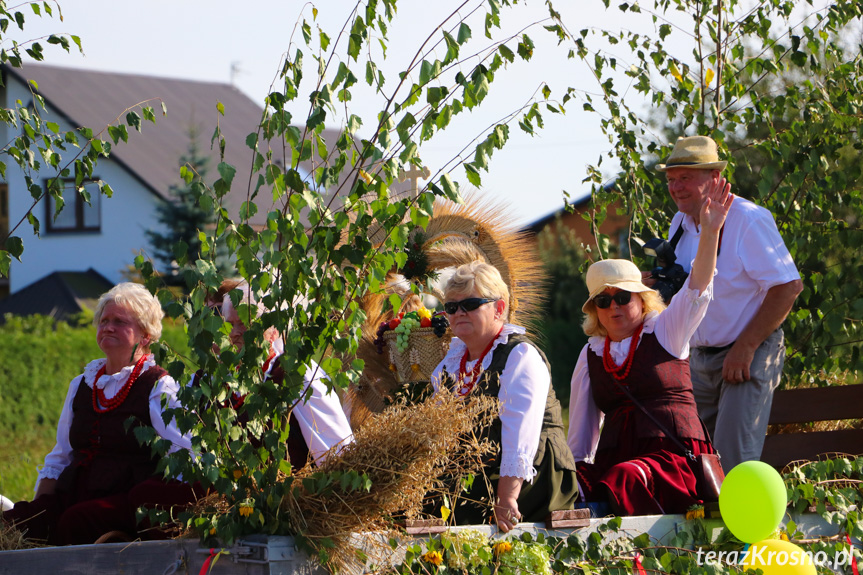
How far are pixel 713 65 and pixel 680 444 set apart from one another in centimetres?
272

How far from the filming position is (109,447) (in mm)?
4109

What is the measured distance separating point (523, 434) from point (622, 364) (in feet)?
2.43

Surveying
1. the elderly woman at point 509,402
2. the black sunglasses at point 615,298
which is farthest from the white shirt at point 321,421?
the black sunglasses at point 615,298

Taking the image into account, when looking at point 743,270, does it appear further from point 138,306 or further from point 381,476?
point 138,306

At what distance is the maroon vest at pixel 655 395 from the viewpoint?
13.0 ft

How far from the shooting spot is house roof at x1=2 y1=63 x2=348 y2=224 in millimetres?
26344

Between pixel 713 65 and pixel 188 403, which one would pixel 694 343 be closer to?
pixel 713 65

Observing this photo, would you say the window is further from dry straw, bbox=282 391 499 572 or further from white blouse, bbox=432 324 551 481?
dry straw, bbox=282 391 499 572

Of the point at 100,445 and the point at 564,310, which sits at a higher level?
the point at 564,310

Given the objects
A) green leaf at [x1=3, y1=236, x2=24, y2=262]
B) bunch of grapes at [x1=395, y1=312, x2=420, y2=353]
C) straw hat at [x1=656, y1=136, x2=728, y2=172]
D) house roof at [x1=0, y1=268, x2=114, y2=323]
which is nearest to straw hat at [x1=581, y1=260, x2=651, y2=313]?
straw hat at [x1=656, y1=136, x2=728, y2=172]

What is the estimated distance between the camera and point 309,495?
290cm

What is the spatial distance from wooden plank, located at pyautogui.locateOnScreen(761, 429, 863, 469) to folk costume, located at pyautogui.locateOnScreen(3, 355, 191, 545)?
292cm

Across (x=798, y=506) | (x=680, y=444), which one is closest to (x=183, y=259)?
(x=680, y=444)

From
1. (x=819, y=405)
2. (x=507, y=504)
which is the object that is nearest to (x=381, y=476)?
(x=507, y=504)
